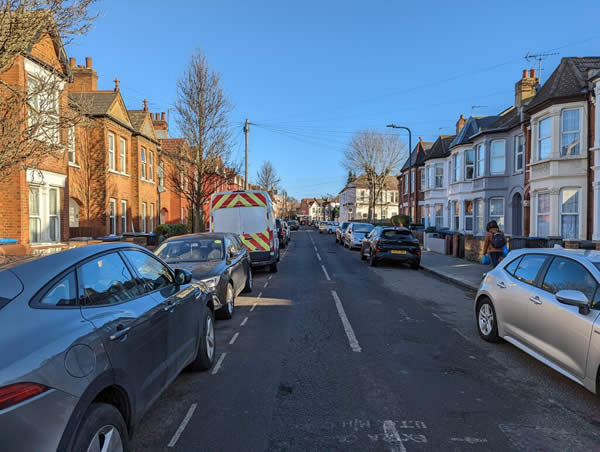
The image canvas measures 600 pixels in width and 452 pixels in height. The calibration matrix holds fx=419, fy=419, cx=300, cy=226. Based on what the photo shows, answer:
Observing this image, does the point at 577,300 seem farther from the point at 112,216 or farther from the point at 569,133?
the point at 112,216

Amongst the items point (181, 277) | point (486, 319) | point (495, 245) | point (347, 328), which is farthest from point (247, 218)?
point (181, 277)

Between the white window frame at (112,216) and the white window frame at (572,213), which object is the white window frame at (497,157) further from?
the white window frame at (112,216)

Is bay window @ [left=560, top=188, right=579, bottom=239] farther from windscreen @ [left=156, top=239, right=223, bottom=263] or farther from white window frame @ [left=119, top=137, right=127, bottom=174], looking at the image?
white window frame @ [left=119, top=137, right=127, bottom=174]

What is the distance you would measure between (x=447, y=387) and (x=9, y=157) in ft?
21.4

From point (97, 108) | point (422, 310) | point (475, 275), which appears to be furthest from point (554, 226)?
point (97, 108)

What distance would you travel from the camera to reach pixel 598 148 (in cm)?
1522

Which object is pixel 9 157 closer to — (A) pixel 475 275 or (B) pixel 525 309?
(B) pixel 525 309

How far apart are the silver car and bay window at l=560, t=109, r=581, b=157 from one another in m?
13.6

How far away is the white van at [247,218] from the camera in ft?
43.6

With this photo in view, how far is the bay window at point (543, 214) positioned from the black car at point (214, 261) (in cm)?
1467

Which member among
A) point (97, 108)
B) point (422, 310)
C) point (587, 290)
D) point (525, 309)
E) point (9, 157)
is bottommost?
point (422, 310)

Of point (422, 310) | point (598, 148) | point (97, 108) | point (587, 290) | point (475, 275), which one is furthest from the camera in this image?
point (97, 108)

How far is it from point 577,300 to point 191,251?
653 centimetres

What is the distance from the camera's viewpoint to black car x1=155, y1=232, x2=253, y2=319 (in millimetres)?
7247
